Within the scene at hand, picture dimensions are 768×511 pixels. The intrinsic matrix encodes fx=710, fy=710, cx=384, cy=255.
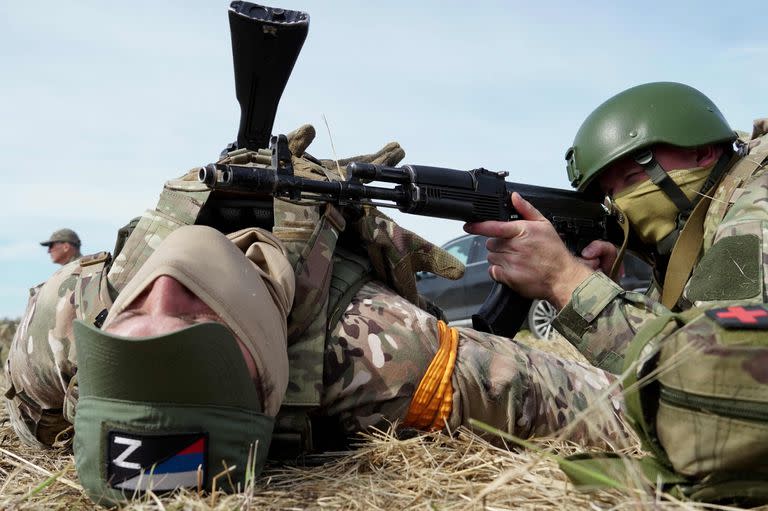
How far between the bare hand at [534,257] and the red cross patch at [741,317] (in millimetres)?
1464

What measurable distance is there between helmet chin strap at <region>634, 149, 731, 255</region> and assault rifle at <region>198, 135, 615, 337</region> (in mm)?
370

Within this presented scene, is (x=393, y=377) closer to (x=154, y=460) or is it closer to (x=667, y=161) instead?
(x=154, y=460)

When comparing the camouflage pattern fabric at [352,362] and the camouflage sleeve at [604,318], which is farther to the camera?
the camouflage sleeve at [604,318]

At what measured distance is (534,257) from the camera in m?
3.15

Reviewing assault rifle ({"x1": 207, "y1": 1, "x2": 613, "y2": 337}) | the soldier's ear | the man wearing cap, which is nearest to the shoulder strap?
assault rifle ({"x1": 207, "y1": 1, "x2": 613, "y2": 337})

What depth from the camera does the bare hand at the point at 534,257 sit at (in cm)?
310

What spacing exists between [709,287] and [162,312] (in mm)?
2015

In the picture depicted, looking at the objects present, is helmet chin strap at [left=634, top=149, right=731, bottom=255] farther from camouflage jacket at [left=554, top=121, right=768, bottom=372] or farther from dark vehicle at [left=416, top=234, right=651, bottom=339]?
dark vehicle at [left=416, top=234, right=651, bottom=339]

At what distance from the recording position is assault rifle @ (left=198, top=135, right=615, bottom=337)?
7.64 feet

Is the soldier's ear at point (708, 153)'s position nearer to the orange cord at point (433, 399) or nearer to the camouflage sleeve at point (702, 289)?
the camouflage sleeve at point (702, 289)

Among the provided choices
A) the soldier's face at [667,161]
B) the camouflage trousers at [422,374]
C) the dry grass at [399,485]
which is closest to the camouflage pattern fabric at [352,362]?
the camouflage trousers at [422,374]

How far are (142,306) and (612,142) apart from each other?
2.57 m

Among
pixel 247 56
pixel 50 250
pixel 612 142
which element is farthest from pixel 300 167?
pixel 50 250

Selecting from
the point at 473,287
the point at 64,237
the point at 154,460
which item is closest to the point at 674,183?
the point at 154,460
